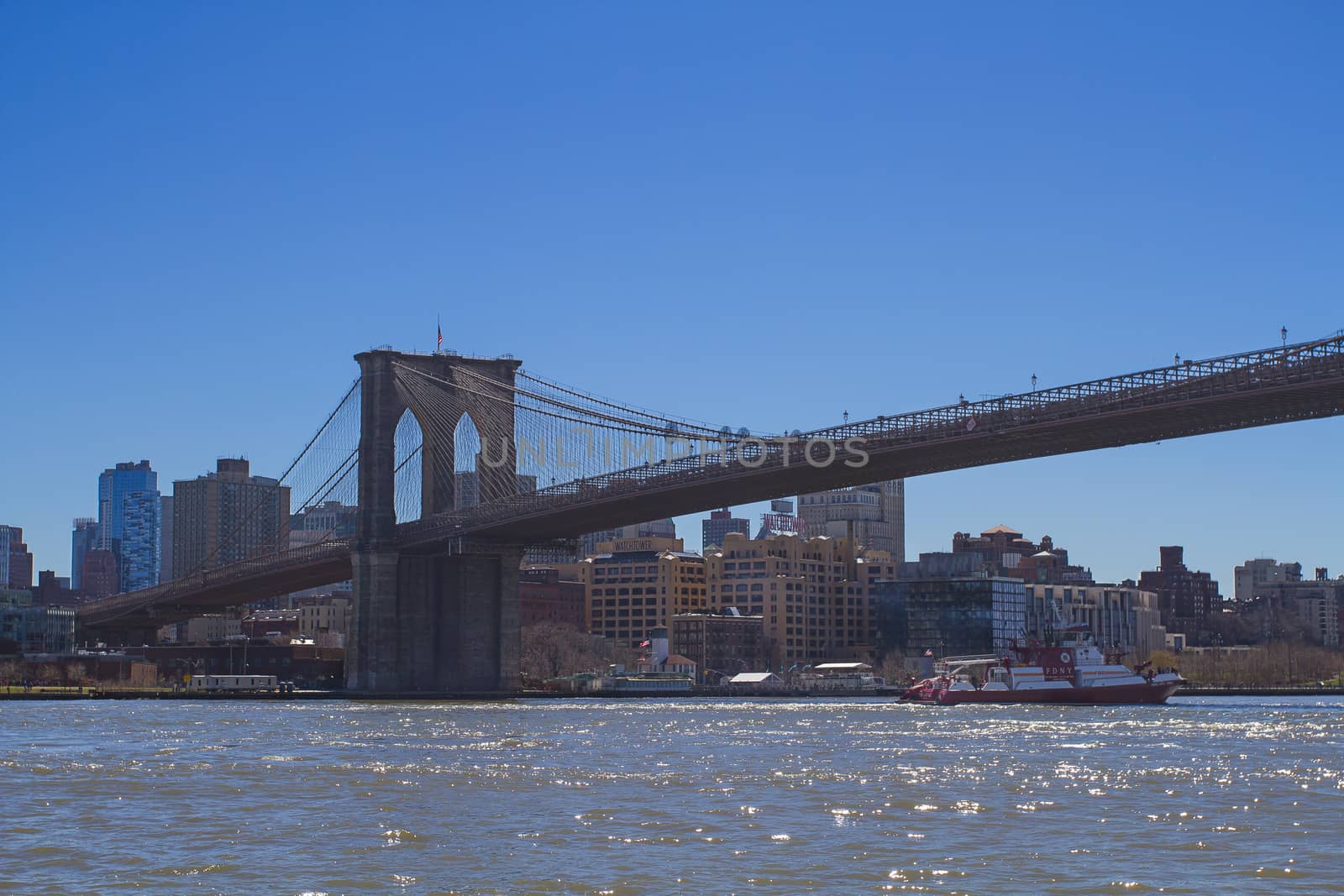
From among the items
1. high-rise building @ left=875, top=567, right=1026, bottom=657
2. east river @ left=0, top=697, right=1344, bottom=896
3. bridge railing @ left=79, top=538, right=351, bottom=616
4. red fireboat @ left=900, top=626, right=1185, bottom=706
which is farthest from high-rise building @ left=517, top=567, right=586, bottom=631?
east river @ left=0, top=697, right=1344, bottom=896

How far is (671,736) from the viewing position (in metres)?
48.3

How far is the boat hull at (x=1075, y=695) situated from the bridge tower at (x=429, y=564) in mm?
21743

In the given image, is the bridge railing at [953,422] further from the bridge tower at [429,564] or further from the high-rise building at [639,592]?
the high-rise building at [639,592]

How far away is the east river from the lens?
20.5 metres

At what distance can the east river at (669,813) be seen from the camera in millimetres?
20500

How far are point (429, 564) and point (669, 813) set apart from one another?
199ft

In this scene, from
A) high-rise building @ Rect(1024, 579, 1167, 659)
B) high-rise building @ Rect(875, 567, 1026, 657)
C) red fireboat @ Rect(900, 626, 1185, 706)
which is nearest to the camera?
red fireboat @ Rect(900, 626, 1185, 706)

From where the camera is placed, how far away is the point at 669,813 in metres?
26.5

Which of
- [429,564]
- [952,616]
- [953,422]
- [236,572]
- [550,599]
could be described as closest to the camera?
[953,422]

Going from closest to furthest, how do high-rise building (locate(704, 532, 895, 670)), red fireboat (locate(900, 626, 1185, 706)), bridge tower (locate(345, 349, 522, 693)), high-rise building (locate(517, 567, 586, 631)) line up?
red fireboat (locate(900, 626, 1185, 706)) < bridge tower (locate(345, 349, 522, 693)) < high-rise building (locate(517, 567, 586, 631)) < high-rise building (locate(704, 532, 895, 670))

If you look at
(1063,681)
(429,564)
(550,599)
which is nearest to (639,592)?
(550,599)

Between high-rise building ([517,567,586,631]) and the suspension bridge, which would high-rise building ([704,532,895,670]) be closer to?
high-rise building ([517,567,586,631])

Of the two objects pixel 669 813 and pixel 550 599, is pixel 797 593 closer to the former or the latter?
pixel 550 599

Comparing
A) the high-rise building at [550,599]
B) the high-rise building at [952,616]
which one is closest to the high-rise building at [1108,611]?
the high-rise building at [952,616]
